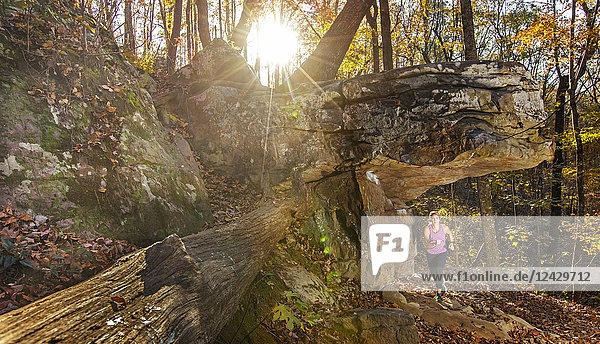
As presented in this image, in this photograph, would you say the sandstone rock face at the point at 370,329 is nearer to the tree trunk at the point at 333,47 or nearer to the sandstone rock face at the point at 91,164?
the sandstone rock face at the point at 91,164

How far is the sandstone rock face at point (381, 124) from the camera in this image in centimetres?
599

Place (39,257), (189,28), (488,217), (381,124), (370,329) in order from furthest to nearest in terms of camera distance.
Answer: (189,28) < (488,217) < (381,124) < (370,329) < (39,257)

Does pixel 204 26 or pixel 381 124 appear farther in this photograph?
pixel 204 26

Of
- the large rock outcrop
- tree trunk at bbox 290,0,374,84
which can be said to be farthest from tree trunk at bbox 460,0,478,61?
tree trunk at bbox 290,0,374,84

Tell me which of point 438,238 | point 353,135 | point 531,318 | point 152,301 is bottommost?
point 531,318

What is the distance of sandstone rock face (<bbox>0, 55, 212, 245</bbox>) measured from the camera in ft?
10.8

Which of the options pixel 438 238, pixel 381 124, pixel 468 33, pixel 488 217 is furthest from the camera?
pixel 488 217

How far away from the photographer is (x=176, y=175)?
4.90 m

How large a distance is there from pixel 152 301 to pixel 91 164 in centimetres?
252

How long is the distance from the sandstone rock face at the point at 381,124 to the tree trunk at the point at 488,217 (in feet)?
9.60

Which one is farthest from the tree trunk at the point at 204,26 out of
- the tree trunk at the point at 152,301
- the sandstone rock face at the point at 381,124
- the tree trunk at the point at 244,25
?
the tree trunk at the point at 152,301

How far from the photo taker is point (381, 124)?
247 inches

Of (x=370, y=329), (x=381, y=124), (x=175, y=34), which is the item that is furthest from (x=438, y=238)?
(x=175, y=34)

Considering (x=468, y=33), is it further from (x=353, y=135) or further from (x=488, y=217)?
(x=353, y=135)
